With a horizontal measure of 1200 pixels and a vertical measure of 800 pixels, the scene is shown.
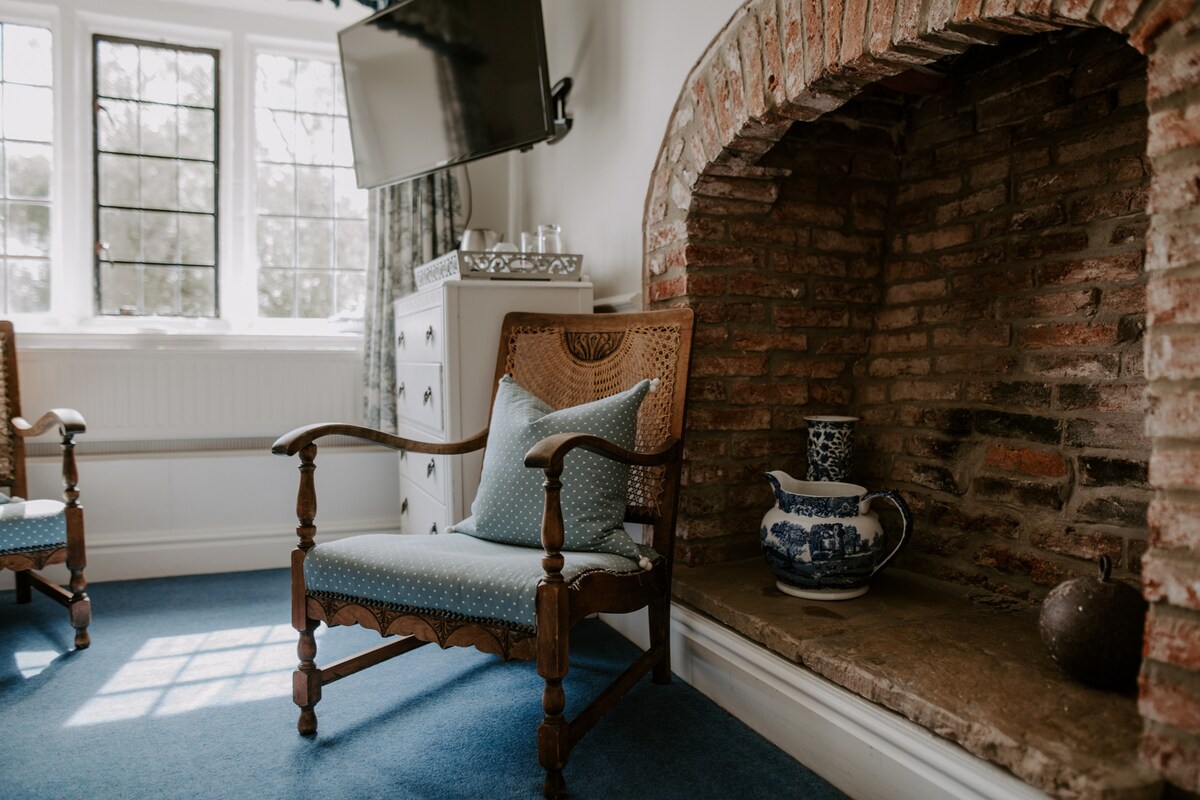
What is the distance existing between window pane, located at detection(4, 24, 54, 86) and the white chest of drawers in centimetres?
197

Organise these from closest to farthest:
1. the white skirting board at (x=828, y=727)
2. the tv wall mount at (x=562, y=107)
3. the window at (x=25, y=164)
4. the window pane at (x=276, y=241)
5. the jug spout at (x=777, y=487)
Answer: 1. the white skirting board at (x=828, y=727)
2. the jug spout at (x=777, y=487)
3. the tv wall mount at (x=562, y=107)
4. the window at (x=25, y=164)
5. the window pane at (x=276, y=241)

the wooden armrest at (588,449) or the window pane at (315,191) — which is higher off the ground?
the window pane at (315,191)

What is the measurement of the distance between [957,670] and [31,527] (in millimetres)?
2410

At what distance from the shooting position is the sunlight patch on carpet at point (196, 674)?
198 cm

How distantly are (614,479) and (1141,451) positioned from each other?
3.65 feet

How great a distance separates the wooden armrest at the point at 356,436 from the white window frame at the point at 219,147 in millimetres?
Answer: 1518

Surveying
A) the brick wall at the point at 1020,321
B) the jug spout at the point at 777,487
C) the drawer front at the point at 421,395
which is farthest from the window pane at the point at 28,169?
the brick wall at the point at 1020,321

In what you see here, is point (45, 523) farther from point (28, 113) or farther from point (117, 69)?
point (117, 69)

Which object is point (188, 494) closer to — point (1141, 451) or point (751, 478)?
point (751, 478)

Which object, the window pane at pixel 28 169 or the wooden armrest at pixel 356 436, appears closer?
Result: the wooden armrest at pixel 356 436

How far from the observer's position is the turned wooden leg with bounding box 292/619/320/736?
1817mm

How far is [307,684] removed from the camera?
71.6 inches

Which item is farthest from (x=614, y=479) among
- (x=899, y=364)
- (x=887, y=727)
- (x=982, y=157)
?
(x=982, y=157)

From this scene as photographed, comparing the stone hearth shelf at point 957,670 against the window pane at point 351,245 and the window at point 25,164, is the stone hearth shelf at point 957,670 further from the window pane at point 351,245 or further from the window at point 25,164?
the window at point 25,164
